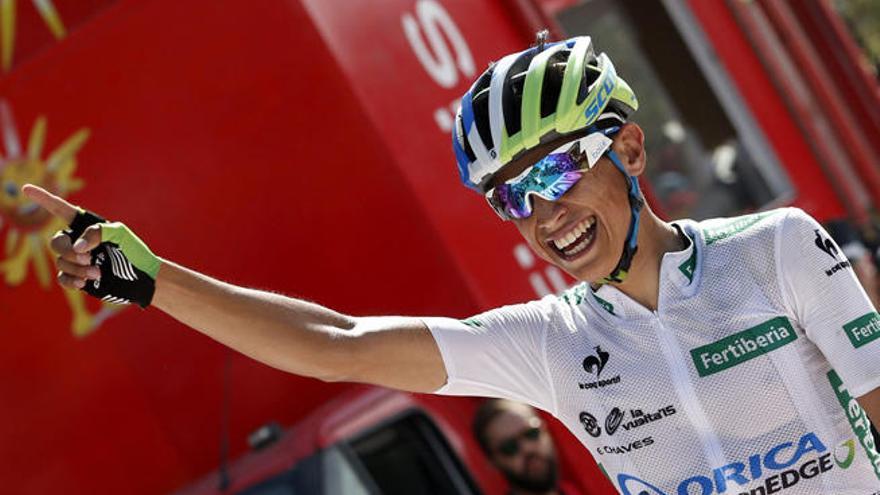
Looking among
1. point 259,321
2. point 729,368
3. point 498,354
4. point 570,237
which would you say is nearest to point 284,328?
point 259,321

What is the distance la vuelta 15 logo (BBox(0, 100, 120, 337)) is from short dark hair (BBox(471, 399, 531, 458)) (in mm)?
1313

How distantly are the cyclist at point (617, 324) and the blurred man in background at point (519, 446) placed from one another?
4.12 ft

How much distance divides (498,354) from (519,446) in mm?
1329

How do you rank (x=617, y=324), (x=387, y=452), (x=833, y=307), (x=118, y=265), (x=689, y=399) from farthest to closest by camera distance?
(x=387, y=452) → (x=617, y=324) → (x=689, y=399) → (x=833, y=307) → (x=118, y=265)

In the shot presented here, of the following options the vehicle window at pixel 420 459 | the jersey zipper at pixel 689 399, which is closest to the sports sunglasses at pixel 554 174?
the jersey zipper at pixel 689 399

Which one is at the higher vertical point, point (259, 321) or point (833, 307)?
point (259, 321)

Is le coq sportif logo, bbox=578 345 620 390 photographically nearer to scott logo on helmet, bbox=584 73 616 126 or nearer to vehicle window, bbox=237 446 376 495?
scott logo on helmet, bbox=584 73 616 126

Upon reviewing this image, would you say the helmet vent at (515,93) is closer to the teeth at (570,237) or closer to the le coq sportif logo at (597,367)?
the teeth at (570,237)

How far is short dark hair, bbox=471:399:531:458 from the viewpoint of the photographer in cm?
396

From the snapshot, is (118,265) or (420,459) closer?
(118,265)

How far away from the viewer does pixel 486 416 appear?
13.0 ft

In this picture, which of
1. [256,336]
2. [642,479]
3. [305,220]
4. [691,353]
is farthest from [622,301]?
[305,220]

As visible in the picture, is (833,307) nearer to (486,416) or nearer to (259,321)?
(259,321)

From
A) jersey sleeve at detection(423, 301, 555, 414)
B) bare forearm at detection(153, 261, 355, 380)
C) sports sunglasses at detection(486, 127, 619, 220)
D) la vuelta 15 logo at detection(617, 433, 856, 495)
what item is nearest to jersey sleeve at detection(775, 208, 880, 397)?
la vuelta 15 logo at detection(617, 433, 856, 495)
